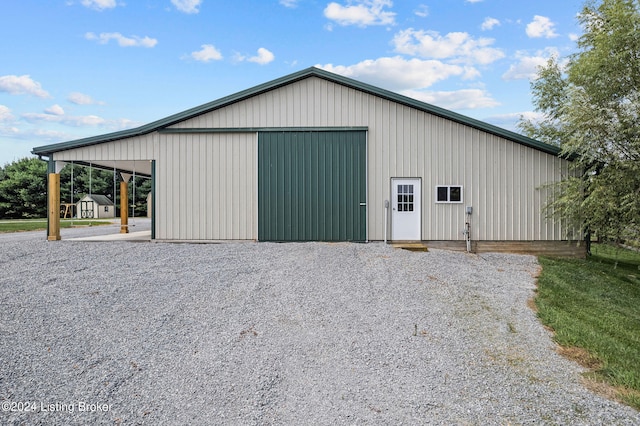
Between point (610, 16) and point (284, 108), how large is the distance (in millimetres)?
9482

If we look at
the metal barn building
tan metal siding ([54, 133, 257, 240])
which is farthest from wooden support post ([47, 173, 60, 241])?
the metal barn building

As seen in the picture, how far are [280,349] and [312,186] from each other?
6714mm

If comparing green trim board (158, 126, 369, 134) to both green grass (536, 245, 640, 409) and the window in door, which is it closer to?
the window in door

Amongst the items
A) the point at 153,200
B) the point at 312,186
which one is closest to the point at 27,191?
the point at 153,200

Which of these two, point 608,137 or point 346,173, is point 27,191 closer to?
point 346,173

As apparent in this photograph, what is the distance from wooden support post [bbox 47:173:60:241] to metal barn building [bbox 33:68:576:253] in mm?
1568

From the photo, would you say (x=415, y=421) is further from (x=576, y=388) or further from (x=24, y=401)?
(x=24, y=401)

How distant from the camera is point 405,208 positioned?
1082 cm

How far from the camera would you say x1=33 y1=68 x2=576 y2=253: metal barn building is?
10680mm

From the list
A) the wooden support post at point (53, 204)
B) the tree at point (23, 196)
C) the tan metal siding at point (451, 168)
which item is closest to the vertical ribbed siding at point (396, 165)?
the tan metal siding at point (451, 168)

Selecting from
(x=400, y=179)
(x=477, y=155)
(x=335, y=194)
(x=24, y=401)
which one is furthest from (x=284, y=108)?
(x=24, y=401)

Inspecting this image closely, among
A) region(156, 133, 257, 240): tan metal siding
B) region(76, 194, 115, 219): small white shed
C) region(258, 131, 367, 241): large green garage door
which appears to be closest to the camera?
region(258, 131, 367, 241): large green garage door

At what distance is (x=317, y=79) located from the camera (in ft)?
35.7

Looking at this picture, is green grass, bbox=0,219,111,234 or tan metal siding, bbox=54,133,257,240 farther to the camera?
green grass, bbox=0,219,111,234
